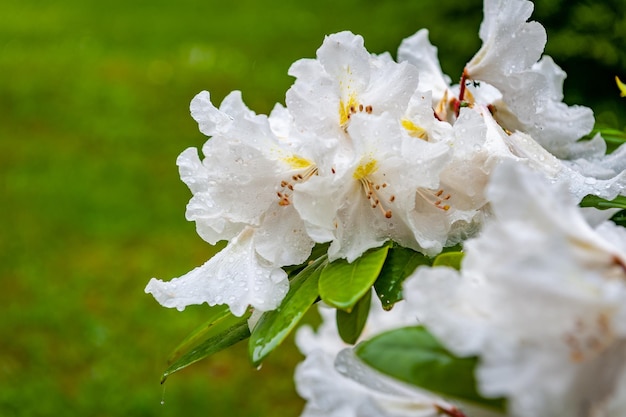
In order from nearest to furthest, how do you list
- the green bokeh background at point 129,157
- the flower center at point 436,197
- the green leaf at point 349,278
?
the green leaf at point 349,278, the flower center at point 436,197, the green bokeh background at point 129,157

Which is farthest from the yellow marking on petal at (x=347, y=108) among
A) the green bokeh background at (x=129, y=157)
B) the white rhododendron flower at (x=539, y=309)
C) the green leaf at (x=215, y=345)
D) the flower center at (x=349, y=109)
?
the green bokeh background at (x=129, y=157)

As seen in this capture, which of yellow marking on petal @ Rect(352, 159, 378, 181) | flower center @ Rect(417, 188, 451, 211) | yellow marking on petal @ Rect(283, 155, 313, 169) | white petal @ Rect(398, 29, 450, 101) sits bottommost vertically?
white petal @ Rect(398, 29, 450, 101)

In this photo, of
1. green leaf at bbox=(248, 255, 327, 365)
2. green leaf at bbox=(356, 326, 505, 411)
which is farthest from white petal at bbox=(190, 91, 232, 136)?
green leaf at bbox=(356, 326, 505, 411)

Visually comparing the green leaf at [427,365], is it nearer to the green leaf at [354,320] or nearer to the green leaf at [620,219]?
the green leaf at [354,320]

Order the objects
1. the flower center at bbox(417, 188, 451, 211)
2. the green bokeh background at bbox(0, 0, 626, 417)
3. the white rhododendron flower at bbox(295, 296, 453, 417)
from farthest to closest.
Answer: the green bokeh background at bbox(0, 0, 626, 417) → the flower center at bbox(417, 188, 451, 211) → the white rhododendron flower at bbox(295, 296, 453, 417)

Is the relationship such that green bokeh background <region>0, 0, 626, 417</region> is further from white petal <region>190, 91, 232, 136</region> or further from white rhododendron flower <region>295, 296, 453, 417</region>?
white rhododendron flower <region>295, 296, 453, 417</region>

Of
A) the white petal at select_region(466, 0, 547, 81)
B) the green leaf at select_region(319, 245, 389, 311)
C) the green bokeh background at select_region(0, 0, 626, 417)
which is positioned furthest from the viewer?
the green bokeh background at select_region(0, 0, 626, 417)
